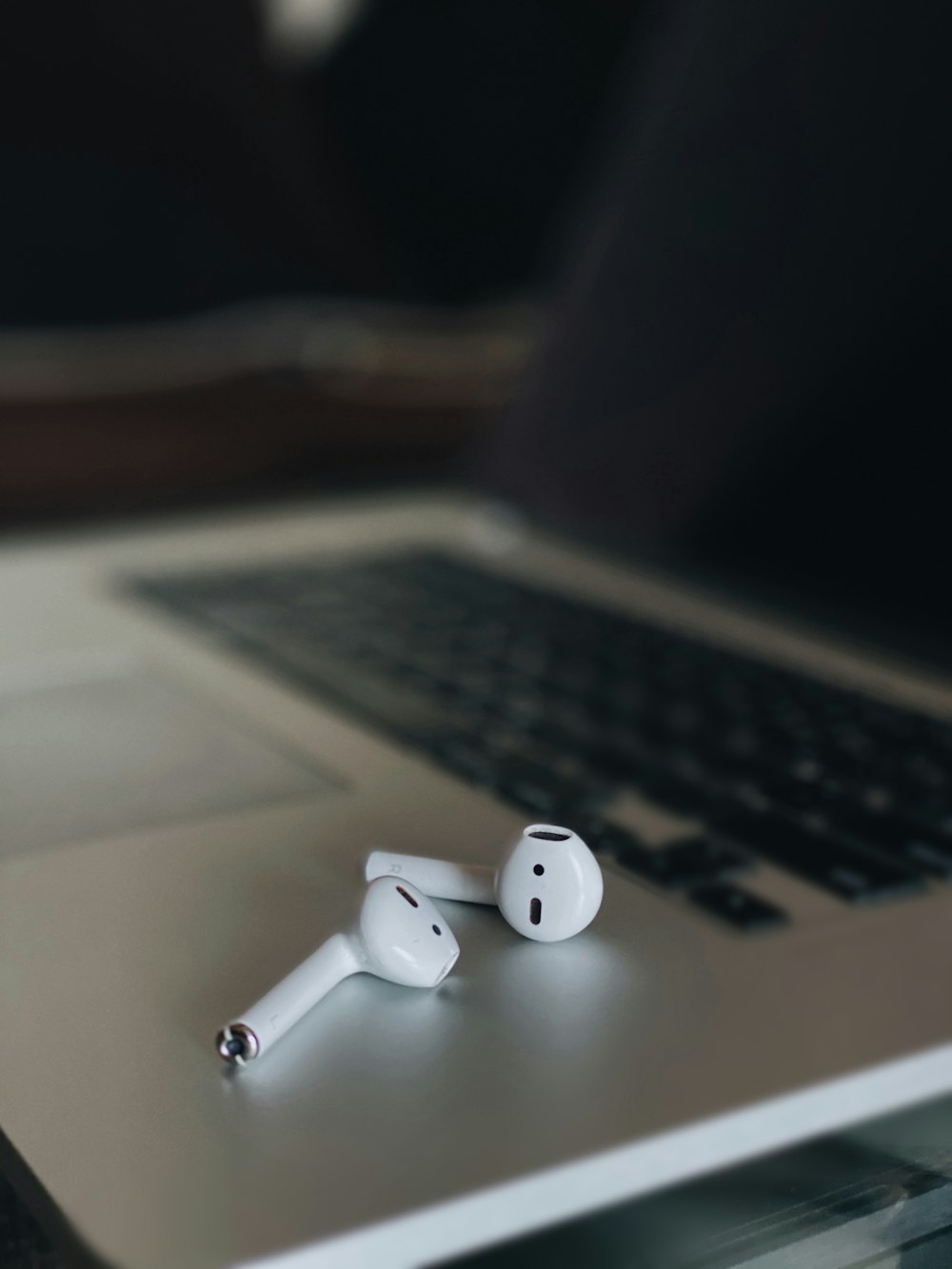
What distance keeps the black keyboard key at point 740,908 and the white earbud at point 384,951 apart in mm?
85

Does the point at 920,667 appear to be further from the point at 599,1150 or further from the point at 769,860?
the point at 599,1150

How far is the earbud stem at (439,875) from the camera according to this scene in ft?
1.34

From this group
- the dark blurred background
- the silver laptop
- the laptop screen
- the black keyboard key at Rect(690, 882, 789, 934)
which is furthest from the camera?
the dark blurred background

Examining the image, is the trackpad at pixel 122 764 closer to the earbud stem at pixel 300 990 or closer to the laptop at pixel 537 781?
the laptop at pixel 537 781

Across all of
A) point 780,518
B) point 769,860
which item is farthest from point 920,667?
point 769,860

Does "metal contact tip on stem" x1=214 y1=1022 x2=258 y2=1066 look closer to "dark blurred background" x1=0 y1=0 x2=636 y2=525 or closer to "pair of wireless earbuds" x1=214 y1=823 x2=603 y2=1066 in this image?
"pair of wireless earbuds" x1=214 y1=823 x2=603 y2=1066

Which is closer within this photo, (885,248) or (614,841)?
(614,841)

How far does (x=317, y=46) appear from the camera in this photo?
3.04m

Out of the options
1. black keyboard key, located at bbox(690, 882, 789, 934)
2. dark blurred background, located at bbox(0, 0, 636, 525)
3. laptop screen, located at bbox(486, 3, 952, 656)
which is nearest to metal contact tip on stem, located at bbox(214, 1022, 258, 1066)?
black keyboard key, located at bbox(690, 882, 789, 934)

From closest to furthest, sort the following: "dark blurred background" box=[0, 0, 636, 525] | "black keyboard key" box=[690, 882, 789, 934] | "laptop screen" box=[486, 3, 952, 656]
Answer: "black keyboard key" box=[690, 882, 789, 934]
"laptop screen" box=[486, 3, 952, 656]
"dark blurred background" box=[0, 0, 636, 525]

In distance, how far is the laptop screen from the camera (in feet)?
2.26

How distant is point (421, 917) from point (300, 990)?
1.5 inches

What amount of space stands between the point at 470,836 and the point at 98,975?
15 cm

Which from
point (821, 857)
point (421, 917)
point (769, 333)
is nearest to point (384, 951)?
→ point (421, 917)
